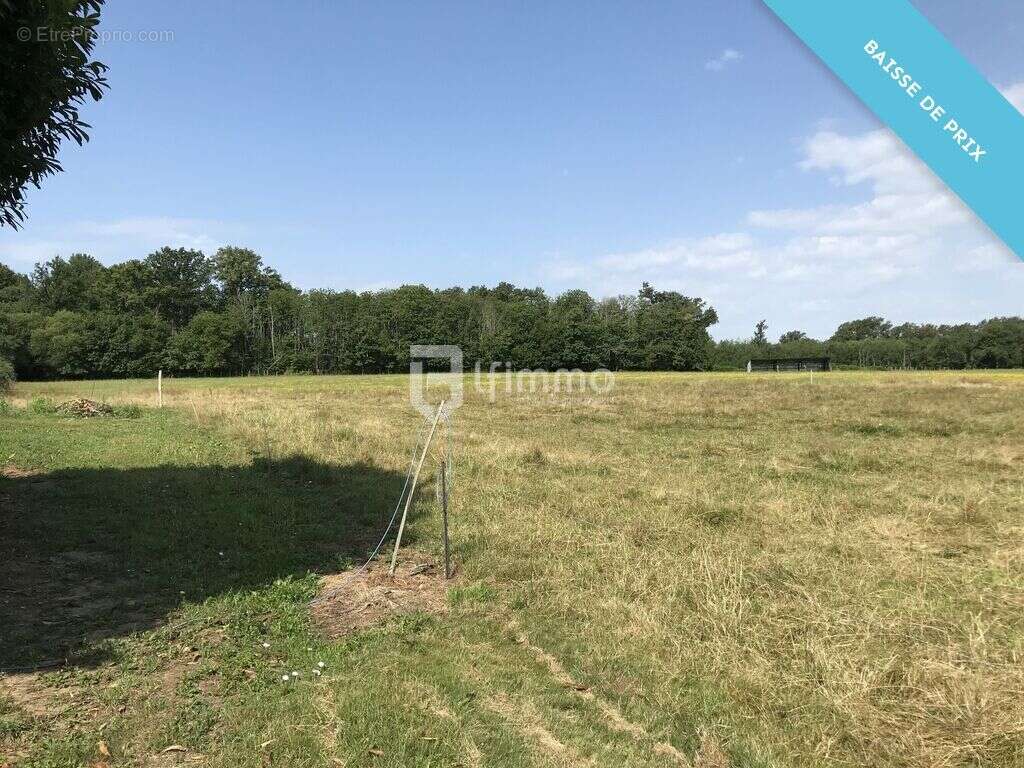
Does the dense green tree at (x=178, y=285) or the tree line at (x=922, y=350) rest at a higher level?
the dense green tree at (x=178, y=285)

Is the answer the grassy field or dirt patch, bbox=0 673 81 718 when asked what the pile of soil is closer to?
the grassy field

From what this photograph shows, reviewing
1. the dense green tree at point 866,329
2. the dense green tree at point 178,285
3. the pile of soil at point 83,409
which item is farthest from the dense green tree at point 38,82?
the dense green tree at point 866,329

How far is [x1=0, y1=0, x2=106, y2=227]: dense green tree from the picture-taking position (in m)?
5.19

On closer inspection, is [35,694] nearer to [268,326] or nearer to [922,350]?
[268,326]

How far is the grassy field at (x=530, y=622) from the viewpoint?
12.6 feet

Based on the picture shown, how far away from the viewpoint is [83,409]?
21.6 metres

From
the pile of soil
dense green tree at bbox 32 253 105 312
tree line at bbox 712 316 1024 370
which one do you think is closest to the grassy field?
the pile of soil

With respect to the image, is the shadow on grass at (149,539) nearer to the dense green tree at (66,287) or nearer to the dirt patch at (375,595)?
the dirt patch at (375,595)

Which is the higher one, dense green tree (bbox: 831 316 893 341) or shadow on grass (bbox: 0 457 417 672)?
dense green tree (bbox: 831 316 893 341)

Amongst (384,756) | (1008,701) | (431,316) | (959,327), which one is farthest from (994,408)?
(959,327)

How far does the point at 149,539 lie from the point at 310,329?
87991 millimetres

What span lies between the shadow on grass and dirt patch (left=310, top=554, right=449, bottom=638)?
1.99 feet

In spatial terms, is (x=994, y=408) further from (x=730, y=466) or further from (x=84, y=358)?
(x=84, y=358)

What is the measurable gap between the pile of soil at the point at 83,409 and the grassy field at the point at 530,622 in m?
9.99
